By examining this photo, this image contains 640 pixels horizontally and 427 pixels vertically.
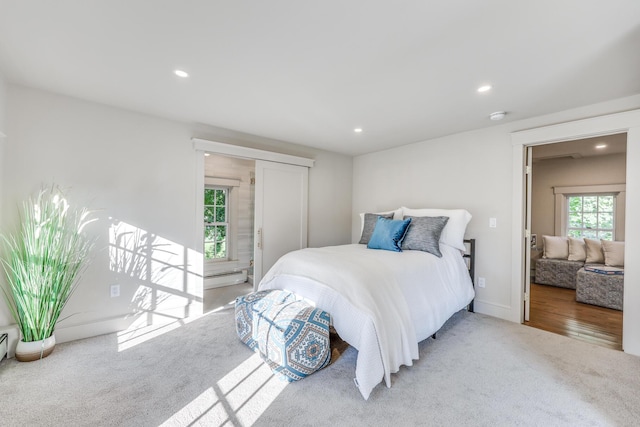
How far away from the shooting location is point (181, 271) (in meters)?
3.19

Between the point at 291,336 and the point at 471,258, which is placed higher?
the point at 471,258

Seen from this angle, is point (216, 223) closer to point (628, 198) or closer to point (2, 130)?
point (2, 130)

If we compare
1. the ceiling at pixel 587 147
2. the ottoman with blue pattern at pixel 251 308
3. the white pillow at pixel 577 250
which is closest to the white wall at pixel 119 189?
the ottoman with blue pattern at pixel 251 308

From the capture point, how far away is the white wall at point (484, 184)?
3.13 meters

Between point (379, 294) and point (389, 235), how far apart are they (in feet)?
3.80

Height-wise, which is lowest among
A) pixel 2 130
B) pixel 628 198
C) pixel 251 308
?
pixel 251 308

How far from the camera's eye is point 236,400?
1791 mm

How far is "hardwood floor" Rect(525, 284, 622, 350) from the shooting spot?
9.00ft

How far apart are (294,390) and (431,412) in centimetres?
88

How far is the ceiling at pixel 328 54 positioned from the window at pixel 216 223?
83.1 inches

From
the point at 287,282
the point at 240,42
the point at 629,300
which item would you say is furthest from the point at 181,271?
the point at 629,300

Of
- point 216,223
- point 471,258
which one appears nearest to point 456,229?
point 471,258

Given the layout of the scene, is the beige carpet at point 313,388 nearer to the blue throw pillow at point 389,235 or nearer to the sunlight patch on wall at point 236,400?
the sunlight patch on wall at point 236,400

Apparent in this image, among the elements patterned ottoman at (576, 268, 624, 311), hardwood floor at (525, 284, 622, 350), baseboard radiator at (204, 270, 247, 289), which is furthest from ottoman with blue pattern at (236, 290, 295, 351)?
patterned ottoman at (576, 268, 624, 311)
